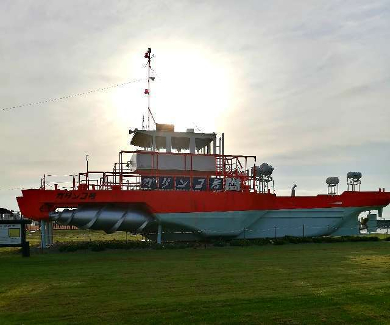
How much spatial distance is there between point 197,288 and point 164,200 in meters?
12.3

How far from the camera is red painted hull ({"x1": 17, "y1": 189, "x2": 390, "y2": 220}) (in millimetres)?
23312

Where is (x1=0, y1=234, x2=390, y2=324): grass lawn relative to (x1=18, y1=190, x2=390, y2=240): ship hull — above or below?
Result: below

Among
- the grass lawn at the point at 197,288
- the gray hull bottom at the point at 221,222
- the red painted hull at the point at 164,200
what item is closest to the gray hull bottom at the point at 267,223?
the gray hull bottom at the point at 221,222

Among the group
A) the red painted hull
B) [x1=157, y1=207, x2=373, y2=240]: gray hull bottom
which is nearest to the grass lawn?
the red painted hull

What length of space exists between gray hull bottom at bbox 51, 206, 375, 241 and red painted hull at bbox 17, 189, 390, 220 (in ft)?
1.17

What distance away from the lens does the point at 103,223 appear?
23.8 m

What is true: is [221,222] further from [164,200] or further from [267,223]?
[164,200]

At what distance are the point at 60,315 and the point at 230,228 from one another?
55.8 ft

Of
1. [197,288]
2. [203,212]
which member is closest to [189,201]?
[203,212]

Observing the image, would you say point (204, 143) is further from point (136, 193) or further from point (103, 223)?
point (103, 223)

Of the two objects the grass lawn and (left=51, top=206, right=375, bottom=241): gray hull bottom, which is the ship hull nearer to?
(left=51, top=206, right=375, bottom=241): gray hull bottom

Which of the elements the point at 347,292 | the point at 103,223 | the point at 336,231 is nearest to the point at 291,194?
the point at 336,231

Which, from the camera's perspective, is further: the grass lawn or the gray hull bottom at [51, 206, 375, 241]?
the gray hull bottom at [51, 206, 375, 241]

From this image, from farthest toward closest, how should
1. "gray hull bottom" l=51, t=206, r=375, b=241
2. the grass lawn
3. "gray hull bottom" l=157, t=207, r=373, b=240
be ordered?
"gray hull bottom" l=157, t=207, r=373, b=240 → "gray hull bottom" l=51, t=206, r=375, b=241 → the grass lawn
